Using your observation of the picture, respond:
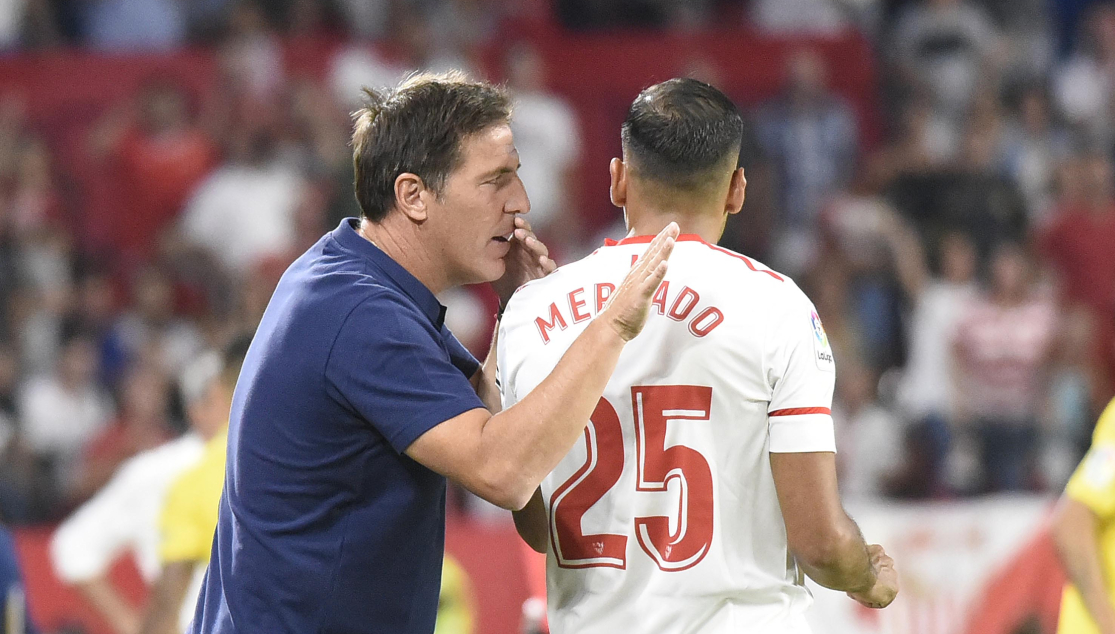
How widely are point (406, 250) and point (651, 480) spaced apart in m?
0.79

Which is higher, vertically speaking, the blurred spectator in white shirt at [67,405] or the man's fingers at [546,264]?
the man's fingers at [546,264]

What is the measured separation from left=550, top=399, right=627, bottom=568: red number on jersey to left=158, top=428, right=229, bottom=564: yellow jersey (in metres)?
2.30

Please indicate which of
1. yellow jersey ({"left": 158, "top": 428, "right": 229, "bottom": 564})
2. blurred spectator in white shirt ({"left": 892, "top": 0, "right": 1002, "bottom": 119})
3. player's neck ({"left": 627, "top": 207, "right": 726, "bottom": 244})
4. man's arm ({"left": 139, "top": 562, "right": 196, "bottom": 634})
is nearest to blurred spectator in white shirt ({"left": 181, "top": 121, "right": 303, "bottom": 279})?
yellow jersey ({"left": 158, "top": 428, "right": 229, "bottom": 564})

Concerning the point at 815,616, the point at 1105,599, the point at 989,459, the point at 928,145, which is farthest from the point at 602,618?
the point at 928,145

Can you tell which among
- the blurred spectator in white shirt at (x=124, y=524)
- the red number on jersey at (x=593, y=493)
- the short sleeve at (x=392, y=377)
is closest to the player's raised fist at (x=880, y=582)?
the red number on jersey at (x=593, y=493)

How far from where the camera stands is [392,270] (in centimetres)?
321

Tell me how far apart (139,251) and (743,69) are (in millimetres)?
5113

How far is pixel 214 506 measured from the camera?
5.12 m

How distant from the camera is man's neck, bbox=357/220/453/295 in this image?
129 inches

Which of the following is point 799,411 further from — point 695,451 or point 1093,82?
point 1093,82

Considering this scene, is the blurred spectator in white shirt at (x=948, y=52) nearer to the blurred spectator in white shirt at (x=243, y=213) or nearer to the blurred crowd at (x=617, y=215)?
the blurred crowd at (x=617, y=215)

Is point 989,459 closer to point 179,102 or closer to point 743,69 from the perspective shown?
point 743,69

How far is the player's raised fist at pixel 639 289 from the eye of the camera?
2.86 meters

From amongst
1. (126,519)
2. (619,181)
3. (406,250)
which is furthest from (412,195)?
(126,519)
